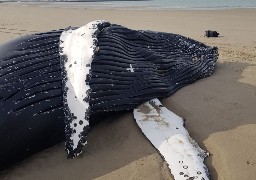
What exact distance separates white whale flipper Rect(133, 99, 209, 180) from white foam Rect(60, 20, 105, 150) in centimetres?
75

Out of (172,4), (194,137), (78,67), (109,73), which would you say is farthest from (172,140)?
(172,4)

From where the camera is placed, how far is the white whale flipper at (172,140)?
389cm

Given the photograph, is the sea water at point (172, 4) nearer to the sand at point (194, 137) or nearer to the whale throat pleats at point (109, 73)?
the sand at point (194, 137)

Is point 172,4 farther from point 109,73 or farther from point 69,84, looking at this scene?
point 69,84

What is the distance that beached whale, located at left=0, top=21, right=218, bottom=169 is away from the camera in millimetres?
4305

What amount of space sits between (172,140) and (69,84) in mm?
1320

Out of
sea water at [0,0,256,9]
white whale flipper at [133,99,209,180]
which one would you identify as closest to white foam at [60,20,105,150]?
white whale flipper at [133,99,209,180]

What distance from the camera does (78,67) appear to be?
15.6 ft

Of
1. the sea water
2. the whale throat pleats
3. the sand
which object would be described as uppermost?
the whale throat pleats

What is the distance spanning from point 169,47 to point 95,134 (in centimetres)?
294

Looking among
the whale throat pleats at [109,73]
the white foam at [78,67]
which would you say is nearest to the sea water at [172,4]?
the whale throat pleats at [109,73]

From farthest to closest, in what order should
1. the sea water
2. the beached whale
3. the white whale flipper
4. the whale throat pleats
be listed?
the sea water → the whale throat pleats → the beached whale → the white whale flipper

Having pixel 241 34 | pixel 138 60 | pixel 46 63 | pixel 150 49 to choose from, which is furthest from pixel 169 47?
pixel 241 34

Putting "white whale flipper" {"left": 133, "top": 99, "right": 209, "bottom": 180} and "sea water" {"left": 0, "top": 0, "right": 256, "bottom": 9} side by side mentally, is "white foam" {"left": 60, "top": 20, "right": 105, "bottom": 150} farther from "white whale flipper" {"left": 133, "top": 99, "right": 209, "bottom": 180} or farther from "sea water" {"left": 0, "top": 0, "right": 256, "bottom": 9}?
"sea water" {"left": 0, "top": 0, "right": 256, "bottom": 9}
